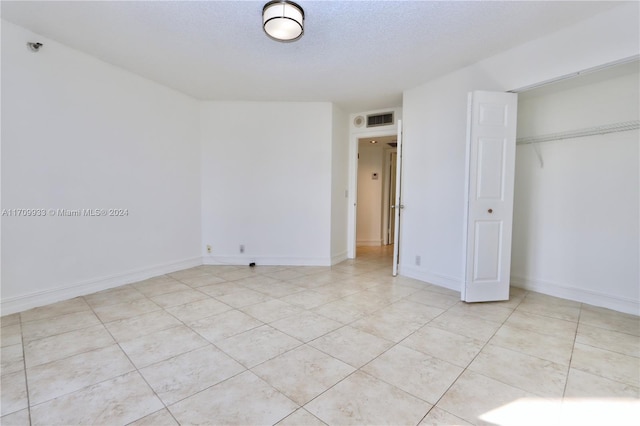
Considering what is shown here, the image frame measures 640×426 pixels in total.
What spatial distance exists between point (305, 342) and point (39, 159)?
3.11 meters

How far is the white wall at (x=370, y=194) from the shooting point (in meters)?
6.59

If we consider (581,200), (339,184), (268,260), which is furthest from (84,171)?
(581,200)

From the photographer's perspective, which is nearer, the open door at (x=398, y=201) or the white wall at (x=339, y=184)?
the open door at (x=398, y=201)

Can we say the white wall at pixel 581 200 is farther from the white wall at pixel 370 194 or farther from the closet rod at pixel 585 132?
the white wall at pixel 370 194

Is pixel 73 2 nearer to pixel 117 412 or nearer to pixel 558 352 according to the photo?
pixel 117 412

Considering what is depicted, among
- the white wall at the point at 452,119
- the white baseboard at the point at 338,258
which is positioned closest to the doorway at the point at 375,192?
the white baseboard at the point at 338,258

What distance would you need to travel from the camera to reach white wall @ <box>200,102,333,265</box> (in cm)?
457

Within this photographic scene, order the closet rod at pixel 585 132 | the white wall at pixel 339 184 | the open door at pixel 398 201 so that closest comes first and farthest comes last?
the closet rod at pixel 585 132 < the open door at pixel 398 201 < the white wall at pixel 339 184

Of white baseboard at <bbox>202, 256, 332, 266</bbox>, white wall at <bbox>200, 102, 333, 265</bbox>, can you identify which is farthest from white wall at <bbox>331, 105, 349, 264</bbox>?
white baseboard at <bbox>202, 256, 332, 266</bbox>

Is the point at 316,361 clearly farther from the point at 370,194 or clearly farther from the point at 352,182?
the point at 370,194

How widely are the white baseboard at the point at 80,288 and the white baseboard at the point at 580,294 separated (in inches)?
185

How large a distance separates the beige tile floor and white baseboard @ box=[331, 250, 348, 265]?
1545 millimetres

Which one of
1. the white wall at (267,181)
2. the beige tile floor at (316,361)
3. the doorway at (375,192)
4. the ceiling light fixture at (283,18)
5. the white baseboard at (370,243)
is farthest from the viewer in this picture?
the white baseboard at (370,243)

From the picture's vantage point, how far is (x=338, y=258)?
4.96 meters
